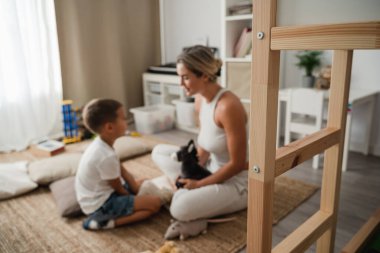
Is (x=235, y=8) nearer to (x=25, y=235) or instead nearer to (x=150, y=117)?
(x=150, y=117)

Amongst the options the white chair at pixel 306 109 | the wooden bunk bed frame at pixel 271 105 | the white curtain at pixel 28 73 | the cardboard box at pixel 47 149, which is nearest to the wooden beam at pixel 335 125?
the wooden bunk bed frame at pixel 271 105

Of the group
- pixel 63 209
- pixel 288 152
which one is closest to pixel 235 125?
pixel 288 152

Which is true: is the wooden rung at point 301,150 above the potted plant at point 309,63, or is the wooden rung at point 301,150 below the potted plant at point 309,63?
below

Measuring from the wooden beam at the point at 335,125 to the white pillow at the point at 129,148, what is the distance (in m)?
1.56

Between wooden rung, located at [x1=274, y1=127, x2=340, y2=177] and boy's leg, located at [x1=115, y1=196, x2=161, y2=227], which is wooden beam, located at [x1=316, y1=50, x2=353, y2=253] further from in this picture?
boy's leg, located at [x1=115, y1=196, x2=161, y2=227]

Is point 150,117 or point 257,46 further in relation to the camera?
point 150,117

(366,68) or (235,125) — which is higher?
(366,68)

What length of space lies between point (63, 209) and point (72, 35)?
175 centimetres

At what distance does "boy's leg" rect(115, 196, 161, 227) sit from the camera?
1386 mm

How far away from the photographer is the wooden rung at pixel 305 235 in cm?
75

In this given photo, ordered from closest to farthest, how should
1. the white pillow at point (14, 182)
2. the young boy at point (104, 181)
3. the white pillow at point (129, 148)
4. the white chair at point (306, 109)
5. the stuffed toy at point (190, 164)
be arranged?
the young boy at point (104, 181) → the stuffed toy at point (190, 164) → the white pillow at point (14, 182) → the white chair at point (306, 109) → the white pillow at point (129, 148)

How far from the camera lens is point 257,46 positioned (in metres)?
0.57

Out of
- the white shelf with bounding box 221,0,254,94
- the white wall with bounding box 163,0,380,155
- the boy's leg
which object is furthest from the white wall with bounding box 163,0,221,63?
the boy's leg

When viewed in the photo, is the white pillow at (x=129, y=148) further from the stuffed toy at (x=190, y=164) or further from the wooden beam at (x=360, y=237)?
the wooden beam at (x=360, y=237)
